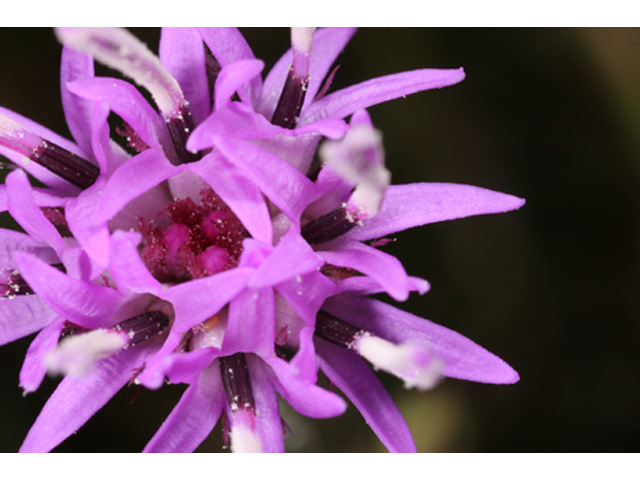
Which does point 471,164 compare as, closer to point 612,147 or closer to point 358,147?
point 612,147

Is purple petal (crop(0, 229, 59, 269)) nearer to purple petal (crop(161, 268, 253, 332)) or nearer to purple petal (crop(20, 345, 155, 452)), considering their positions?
purple petal (crop(20, 345, 155, 452))

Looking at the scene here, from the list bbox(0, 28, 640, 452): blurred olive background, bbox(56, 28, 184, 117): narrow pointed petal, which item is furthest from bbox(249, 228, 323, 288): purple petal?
bbox(0, 28, 640, 452): blurred olive background

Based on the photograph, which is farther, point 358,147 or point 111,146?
point 111,146

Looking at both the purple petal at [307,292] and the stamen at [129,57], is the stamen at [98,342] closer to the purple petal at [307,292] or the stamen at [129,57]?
the purple petal at [307,292]

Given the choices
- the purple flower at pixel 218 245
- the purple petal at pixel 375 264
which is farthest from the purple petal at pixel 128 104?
the purple petal at pixel 375 264

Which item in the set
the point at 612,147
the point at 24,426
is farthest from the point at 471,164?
the point at 24,426
